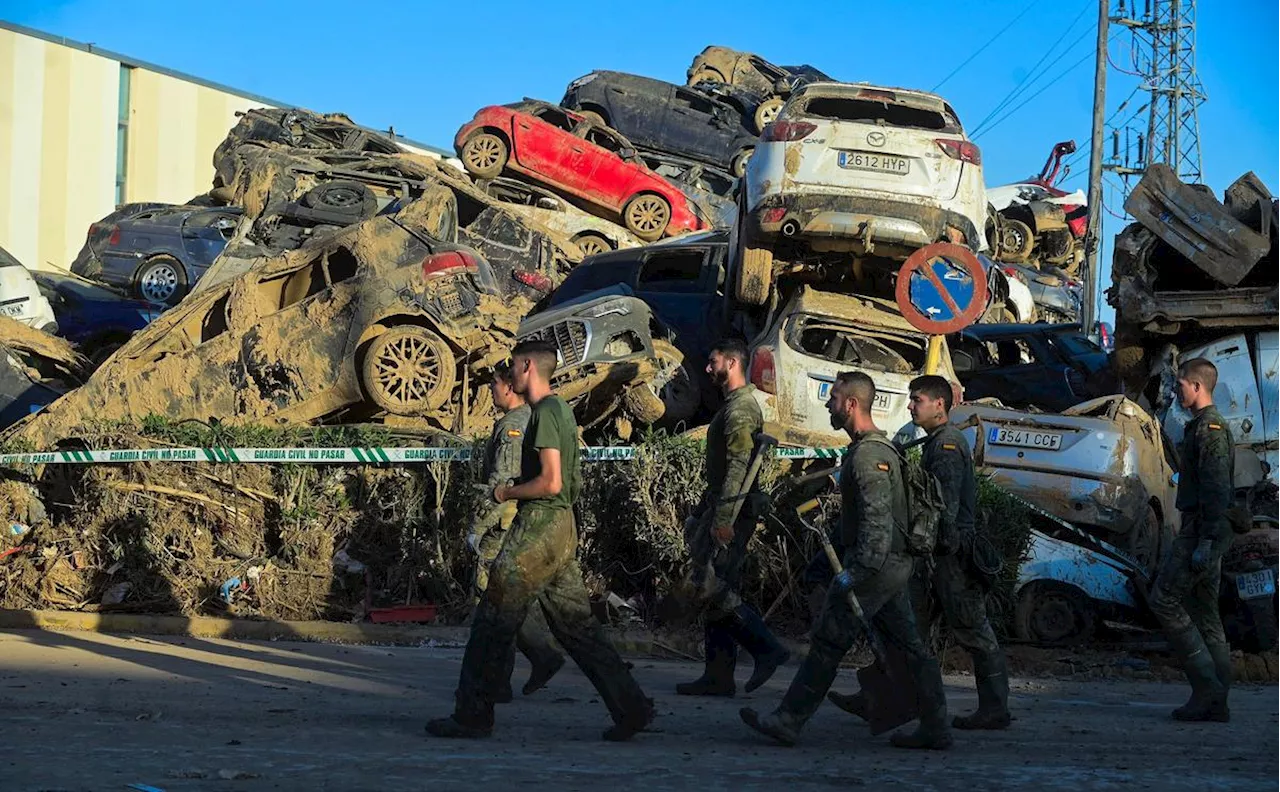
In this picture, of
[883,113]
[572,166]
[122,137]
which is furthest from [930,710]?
[122,137]

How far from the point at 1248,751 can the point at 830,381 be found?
6.01 meters

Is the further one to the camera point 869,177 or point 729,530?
point 869,177

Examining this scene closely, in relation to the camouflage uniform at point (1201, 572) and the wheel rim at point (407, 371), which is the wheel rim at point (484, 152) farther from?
the camouflage uniform at point (1201, 572)

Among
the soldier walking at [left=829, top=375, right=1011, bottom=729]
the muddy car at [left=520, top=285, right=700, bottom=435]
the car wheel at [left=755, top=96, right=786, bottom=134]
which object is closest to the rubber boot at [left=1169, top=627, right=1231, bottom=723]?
the soldier walking at [left=829, top=375, right=1011, bottom=729]

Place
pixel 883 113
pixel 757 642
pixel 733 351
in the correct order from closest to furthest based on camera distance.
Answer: pixel 757 642, pixel 733 351, pixel 883 113

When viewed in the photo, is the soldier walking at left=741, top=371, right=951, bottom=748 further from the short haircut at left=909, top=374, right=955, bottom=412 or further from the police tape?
the police tape

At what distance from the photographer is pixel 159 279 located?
21000mm

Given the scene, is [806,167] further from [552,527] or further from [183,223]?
[183,223]

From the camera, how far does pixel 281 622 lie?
10.2m

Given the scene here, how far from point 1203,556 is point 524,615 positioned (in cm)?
340

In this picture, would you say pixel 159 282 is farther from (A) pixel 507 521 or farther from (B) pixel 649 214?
(A) pixel 507 521

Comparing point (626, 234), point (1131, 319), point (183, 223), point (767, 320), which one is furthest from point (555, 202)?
point (1131, 319)

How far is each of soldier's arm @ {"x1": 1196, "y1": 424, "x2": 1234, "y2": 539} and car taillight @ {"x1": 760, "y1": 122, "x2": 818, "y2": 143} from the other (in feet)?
20.4

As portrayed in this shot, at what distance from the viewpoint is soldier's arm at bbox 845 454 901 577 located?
241 inches
